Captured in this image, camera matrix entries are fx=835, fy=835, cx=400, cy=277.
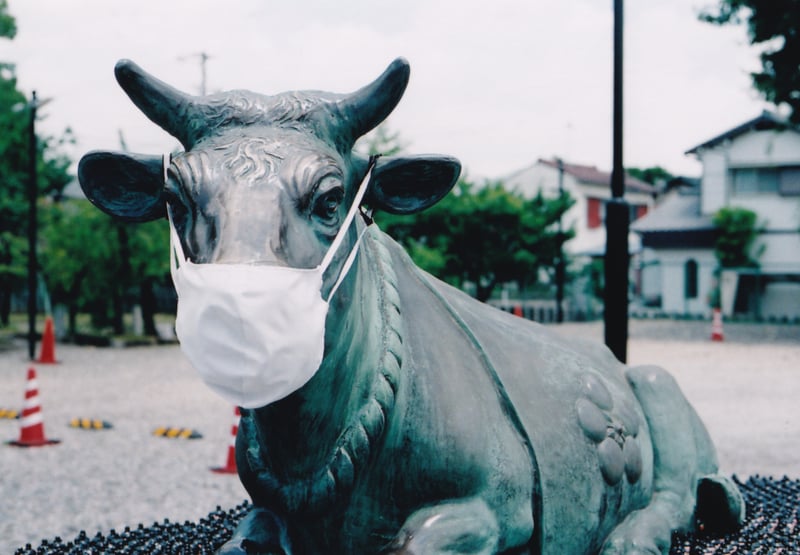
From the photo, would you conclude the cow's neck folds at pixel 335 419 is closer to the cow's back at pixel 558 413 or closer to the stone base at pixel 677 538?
the cow's back at pixel 558 413

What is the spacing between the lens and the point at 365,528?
2211mm

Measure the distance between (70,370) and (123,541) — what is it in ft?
37.2

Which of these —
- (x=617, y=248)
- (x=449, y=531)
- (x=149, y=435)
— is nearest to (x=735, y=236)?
(x=149, y=435)

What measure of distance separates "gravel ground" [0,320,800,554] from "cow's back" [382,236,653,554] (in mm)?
3688

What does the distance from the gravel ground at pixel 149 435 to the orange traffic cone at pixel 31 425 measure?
145 mm

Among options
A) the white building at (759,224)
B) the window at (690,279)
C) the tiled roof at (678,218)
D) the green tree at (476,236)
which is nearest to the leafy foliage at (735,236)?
the white building at (759,224)

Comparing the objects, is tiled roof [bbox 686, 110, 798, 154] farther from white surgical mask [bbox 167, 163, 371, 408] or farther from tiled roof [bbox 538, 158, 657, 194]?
white surgical mask [bbox 167, 163, 371, 408]

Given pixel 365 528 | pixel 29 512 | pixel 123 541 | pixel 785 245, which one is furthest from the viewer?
pixel 785 245

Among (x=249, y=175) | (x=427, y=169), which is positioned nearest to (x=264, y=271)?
(x=249, y=175)

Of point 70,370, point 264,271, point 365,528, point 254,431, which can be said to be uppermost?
point 264,271

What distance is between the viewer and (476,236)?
21.8 m

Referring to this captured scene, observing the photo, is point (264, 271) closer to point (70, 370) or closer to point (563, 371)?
point (563, 371)

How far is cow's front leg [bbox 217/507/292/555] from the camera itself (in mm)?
2340

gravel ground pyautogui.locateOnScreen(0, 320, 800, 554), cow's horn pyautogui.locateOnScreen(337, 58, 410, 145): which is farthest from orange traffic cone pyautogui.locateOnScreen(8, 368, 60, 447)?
cow's horn pyautogui.locateOnScreen(337, 58, 410, 145)
